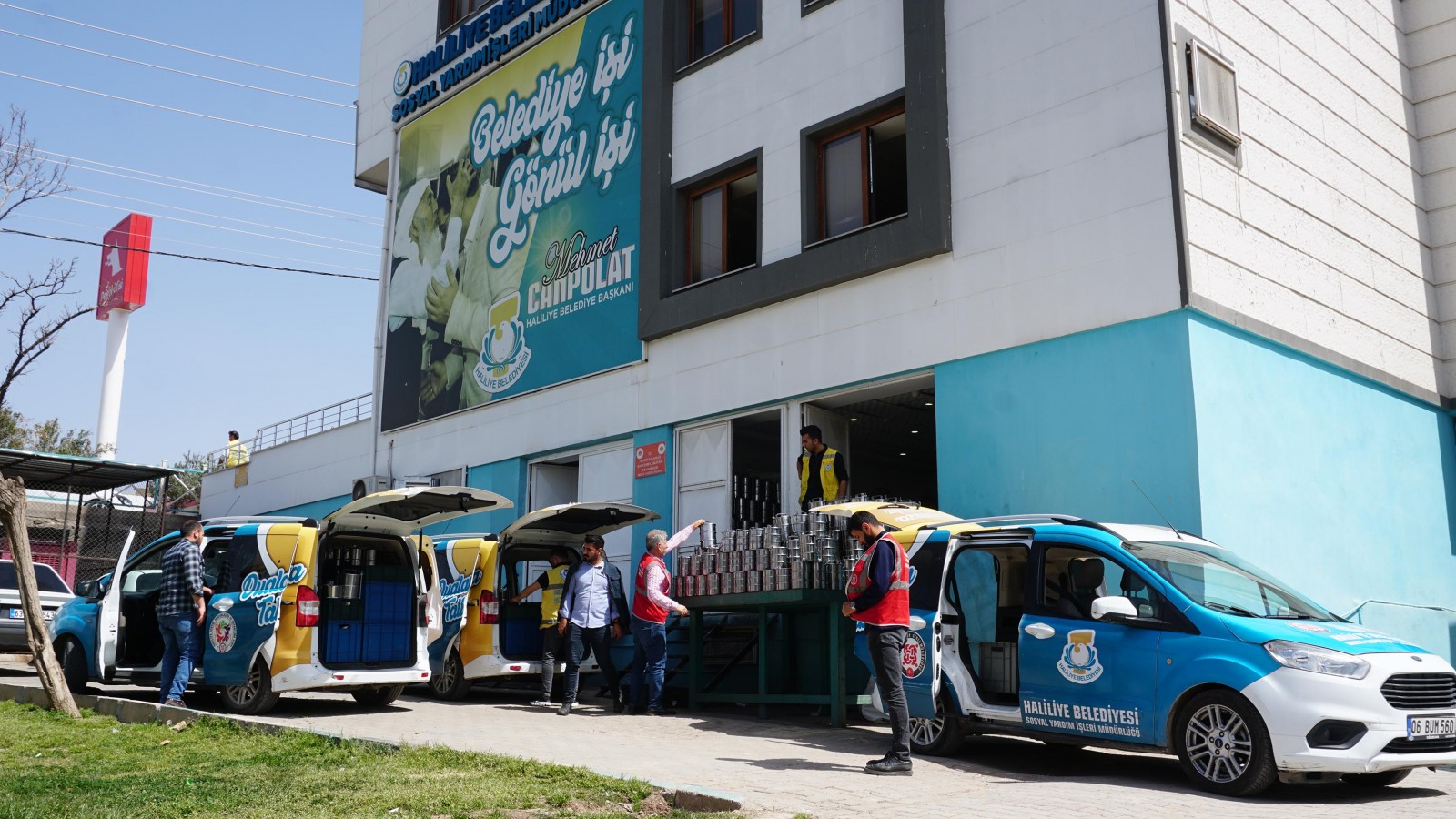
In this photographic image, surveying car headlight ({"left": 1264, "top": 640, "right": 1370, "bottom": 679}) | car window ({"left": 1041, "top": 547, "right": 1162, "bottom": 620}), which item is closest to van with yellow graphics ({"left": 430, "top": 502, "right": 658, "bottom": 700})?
car window ({"left": 1041, "top": 547, "right": 1162, "bottom": 620})

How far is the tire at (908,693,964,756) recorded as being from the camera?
9711mm

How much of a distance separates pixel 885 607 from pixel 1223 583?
240 centimetres

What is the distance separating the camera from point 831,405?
15.7m

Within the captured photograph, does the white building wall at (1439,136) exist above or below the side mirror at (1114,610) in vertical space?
above

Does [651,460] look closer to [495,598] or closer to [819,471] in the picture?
[819,471]

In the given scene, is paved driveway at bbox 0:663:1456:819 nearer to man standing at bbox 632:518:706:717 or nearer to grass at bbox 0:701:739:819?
man standing at bbox 632:518:706:717

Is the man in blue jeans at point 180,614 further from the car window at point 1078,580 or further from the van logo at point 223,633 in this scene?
the car window at point 1078,580

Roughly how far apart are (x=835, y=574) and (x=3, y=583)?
1327 centimetres

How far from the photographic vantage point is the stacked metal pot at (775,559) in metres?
12.2

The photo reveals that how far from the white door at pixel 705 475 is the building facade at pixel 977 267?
0.15 feet

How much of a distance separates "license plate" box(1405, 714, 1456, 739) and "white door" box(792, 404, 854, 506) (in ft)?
26.4

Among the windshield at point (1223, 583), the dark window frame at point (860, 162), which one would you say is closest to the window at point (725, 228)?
the dark window frame at point (860, 162)

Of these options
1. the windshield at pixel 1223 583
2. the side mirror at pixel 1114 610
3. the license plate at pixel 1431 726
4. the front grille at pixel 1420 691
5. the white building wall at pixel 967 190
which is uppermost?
the white building wall at pixel 967 190

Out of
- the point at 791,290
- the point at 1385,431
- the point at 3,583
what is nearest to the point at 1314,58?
the point at 1385,431
